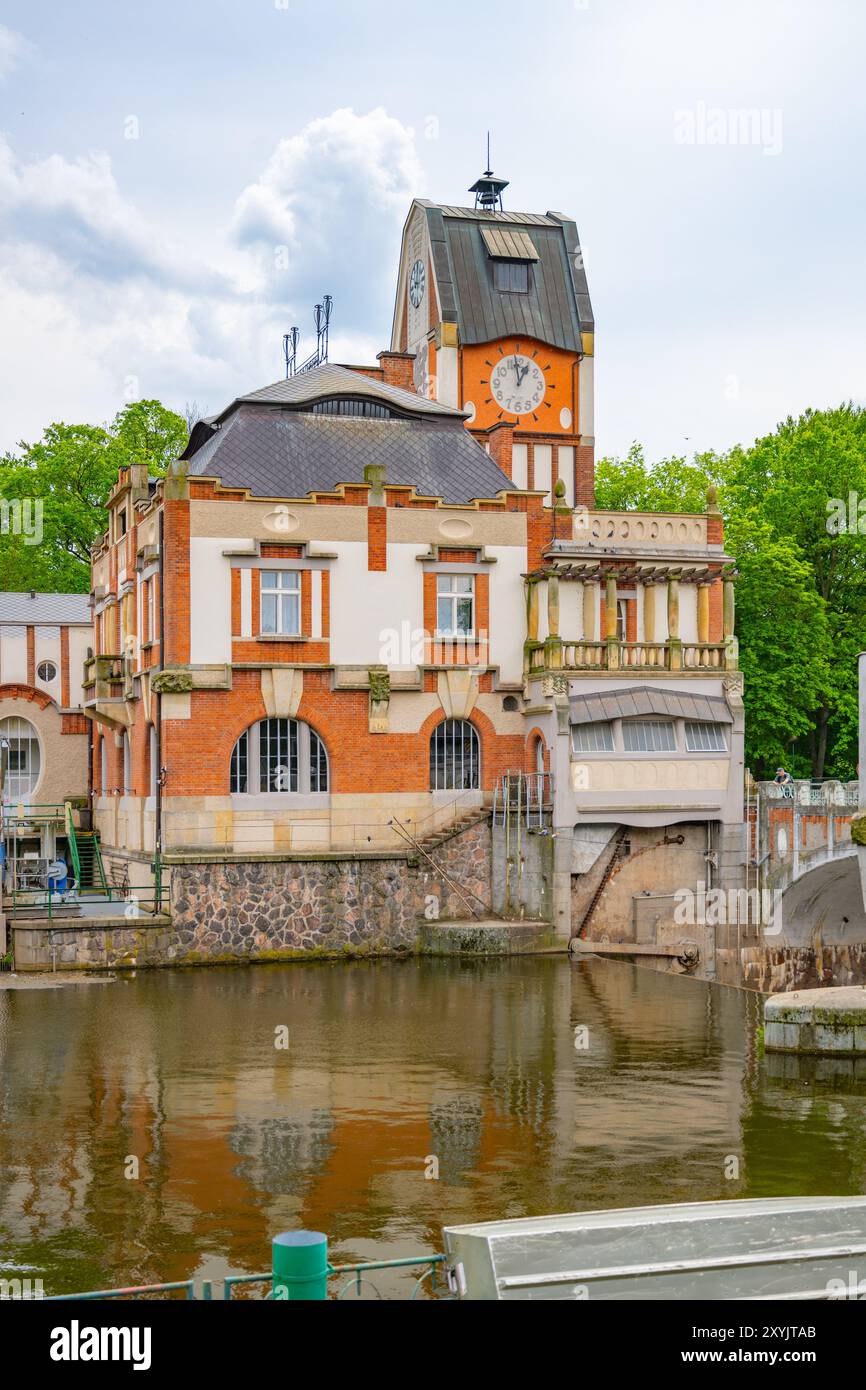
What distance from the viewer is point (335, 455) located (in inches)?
1623

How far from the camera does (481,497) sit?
1634 inches

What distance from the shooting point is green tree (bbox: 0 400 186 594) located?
6662 centimetres

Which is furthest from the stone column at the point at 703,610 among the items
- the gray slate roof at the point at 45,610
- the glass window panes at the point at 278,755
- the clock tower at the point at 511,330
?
the gray slate roof at the point at 45,610

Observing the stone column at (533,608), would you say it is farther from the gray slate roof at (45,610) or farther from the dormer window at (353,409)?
the gray slate roof at (45,610)

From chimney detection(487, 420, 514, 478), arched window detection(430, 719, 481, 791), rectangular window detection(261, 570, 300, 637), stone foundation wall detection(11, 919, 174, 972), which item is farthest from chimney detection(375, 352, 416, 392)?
stone foundation wall detection(11, 919, 174, 972)

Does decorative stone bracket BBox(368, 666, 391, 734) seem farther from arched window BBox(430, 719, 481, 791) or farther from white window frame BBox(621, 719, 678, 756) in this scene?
white window frame BBox(621, 719, 678, 756)

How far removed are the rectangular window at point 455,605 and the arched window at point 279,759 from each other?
14.4ft

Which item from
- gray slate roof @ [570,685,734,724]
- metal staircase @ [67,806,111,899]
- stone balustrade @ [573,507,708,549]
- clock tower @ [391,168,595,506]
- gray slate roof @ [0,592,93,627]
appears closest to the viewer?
gray slate roof @ [570,685,734,724]

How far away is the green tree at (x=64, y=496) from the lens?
66.6 meters

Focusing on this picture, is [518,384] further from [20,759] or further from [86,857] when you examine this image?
[86,857]

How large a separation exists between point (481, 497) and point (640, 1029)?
1721 cm

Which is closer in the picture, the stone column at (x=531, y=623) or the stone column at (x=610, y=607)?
the stone column at (x=610, y=607)

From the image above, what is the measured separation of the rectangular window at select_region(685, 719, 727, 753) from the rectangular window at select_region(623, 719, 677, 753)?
0.42 m
